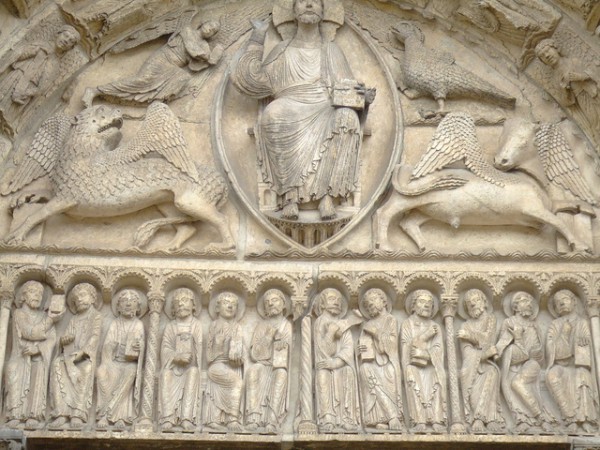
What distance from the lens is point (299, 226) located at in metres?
8.74

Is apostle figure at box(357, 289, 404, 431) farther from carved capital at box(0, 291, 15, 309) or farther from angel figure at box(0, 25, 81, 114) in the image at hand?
angel figure at box(0, 25, 81, 114)

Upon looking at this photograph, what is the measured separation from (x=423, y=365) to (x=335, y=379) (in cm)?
58

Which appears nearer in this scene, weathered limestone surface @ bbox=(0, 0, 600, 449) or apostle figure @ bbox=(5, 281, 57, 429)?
apostle figure @ bbox=(5, 281, 57, 429)

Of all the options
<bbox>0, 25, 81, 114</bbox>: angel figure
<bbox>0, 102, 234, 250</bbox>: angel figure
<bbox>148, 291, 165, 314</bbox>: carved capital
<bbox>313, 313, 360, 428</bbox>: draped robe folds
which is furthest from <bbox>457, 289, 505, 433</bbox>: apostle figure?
<bbox>0, 25, 81, 114</bbox>: angel figure

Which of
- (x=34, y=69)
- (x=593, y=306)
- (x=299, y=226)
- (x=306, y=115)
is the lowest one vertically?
(x=593, y=306)

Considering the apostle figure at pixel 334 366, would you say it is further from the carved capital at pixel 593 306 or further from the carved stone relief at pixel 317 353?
the carved capital at pixel 593 306

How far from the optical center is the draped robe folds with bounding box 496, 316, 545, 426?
822 centimetres

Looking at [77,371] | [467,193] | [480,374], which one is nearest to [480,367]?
[480,374]

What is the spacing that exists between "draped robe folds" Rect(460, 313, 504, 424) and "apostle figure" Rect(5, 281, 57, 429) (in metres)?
2.66

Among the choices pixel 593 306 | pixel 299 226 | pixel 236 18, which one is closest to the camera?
pixel 593 306

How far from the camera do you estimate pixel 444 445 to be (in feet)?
26.6

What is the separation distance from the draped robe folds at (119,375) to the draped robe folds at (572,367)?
8.59ft

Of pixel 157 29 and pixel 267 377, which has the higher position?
pixel 157 29

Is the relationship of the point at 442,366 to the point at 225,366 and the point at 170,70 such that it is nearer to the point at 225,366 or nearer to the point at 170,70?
the point at 225,366
